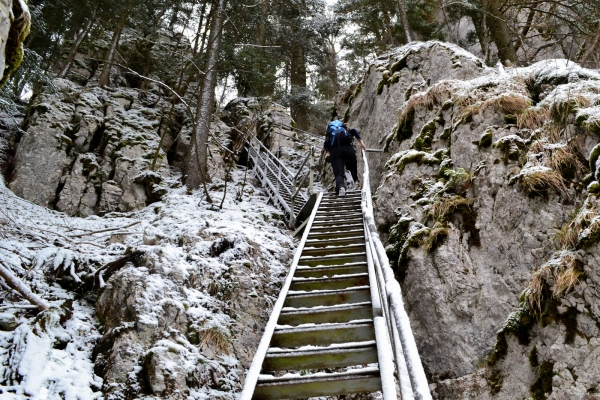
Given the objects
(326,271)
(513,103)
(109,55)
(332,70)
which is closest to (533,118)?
(513,103)

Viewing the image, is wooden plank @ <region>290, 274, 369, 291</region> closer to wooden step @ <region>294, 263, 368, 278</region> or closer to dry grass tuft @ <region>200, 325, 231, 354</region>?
wooden step @ <region>294, 263, 368, 278</region>

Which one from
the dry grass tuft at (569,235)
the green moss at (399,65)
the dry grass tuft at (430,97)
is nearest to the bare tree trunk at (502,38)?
the green moss at (399,65)

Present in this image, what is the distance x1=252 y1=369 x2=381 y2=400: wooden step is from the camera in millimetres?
2633

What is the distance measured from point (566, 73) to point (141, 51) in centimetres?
1634

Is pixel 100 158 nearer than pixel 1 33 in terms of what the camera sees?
No

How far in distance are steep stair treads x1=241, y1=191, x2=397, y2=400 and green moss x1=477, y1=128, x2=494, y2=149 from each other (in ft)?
7.89

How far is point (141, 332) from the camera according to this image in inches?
185

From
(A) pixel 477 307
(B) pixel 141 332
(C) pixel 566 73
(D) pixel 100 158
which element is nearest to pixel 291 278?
(B) pixel 141 332

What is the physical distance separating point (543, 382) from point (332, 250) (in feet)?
8.94

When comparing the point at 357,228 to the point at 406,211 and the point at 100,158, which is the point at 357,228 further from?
the point at 100,158

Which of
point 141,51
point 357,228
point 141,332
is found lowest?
point 141,332

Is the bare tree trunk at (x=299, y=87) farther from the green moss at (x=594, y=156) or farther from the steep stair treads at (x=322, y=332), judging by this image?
the green moss at (x=594, y=156)

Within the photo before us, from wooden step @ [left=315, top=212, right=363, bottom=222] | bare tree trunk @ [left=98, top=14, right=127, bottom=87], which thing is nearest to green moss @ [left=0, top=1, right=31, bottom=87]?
wooden step @ [left=315, top=212, right=363, bottom=222]

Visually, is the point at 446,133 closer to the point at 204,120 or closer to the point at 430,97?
the point at 430,97
